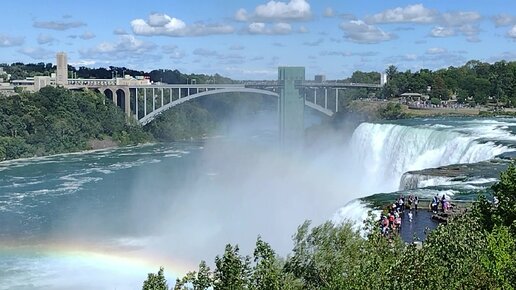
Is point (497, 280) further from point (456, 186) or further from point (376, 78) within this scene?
point (376, 78)

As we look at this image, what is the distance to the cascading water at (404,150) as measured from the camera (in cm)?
1706

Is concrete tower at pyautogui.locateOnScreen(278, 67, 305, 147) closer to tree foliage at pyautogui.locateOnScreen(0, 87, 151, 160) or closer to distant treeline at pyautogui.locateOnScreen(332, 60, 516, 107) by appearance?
distant treeline at pyautogui.locateOnScreen(332, 60, 516, 107)

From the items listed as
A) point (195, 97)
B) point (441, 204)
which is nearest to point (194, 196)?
point (441, 204)

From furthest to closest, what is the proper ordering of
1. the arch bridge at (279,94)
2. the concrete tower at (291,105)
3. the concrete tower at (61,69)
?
the concrete tower at (61,69) → the concrete tower at (291,105) → the arch bridge at (279,94)

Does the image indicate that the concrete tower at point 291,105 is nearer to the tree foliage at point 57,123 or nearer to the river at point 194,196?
the tree foliage at point 57,123

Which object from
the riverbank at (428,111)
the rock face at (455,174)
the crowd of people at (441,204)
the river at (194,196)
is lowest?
the river at (194,196)

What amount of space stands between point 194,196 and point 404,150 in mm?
7342

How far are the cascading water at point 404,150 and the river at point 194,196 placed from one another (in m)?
0.04

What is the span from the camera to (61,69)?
46219 mm

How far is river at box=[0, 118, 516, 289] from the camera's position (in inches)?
555

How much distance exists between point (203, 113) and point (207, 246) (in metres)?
33.4

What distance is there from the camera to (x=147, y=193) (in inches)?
937

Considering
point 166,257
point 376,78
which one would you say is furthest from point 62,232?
point 376,78

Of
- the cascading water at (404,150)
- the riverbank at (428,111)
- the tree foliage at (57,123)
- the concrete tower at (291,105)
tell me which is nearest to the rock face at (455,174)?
the cascading water at (404,150)
